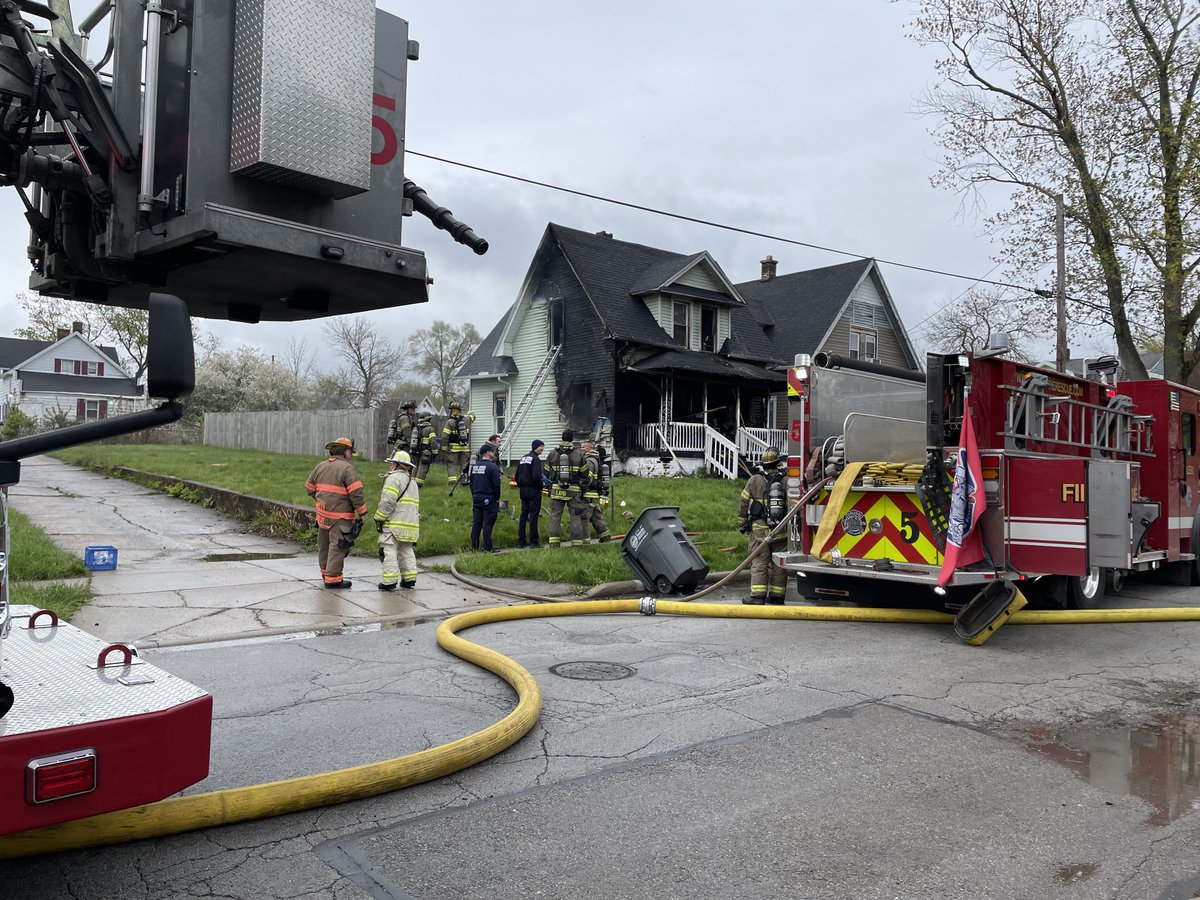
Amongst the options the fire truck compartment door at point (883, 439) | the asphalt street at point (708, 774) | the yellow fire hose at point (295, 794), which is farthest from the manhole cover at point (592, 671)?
the fire truck compartment door at point (883, 439)

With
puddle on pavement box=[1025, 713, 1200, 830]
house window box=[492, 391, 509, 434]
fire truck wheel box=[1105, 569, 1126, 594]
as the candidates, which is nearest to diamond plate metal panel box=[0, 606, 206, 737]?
puddle on pavement box=[1025, 713, 1200, 830]

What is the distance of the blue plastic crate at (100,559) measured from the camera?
1066 centimetres

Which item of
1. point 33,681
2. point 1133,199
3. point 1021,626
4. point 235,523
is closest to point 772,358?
point 1133,199

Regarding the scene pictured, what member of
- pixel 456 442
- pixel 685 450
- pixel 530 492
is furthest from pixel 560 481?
pixel 685 450

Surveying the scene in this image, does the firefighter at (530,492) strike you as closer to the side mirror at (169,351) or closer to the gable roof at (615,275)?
the side mirror at (169,351)

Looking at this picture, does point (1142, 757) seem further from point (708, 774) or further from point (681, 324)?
point (681, 324)

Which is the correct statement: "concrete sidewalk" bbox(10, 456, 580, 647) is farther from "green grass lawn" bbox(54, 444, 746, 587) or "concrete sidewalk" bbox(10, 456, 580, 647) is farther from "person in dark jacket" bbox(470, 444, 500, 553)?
"person in dark jacket" bbox(470, 444, 500, 553)

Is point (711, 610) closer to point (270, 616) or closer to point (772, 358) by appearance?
point (270, 616)

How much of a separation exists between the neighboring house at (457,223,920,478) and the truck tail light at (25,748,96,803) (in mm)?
Result: 21786

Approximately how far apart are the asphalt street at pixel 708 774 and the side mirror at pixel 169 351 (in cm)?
177

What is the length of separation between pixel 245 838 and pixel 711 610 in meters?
5.53

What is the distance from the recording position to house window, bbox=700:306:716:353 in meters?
28.2

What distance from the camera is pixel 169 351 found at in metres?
2.51

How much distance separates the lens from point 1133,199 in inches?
842
